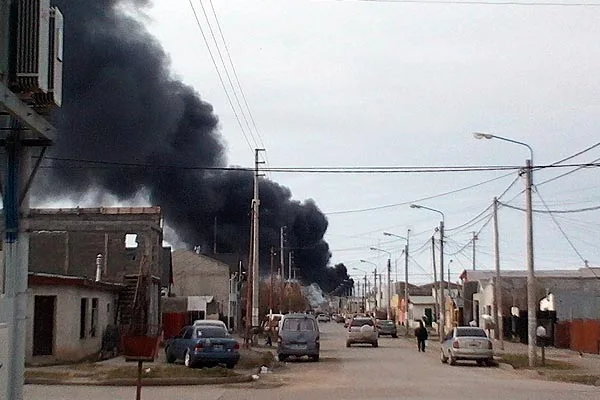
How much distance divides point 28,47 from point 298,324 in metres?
28.3

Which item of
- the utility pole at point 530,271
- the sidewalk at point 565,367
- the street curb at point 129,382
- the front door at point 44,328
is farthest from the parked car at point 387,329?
the street curb at point 129,382

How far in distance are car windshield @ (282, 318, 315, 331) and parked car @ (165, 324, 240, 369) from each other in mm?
7014

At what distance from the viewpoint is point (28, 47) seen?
1223 centimetres

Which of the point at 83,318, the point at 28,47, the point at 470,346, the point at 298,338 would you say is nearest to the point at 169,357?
the point at 83,318

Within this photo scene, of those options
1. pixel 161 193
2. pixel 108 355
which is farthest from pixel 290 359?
pixel 161 193

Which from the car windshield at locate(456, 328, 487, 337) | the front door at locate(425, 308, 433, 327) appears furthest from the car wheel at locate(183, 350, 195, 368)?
the front door at locate(425, 308, 433, 327)

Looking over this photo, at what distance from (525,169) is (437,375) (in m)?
9.44

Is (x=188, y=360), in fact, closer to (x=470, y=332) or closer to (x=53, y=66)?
(x=470, y=332)

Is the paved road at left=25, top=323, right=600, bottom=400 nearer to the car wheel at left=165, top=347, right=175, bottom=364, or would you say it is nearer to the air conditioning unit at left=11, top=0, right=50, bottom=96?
the car wheel at left=165, top=347, right=175, bottom=364

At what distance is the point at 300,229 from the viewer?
107 metres

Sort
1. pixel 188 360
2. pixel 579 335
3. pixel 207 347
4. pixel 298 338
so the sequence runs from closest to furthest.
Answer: pixel 207 347 < pixel 188 360 < pixel 298 338 < pixel 579 335

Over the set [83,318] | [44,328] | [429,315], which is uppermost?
[429,315]

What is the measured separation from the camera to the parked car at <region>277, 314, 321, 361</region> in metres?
38.9

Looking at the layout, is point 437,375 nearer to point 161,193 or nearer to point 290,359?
point 290,359
